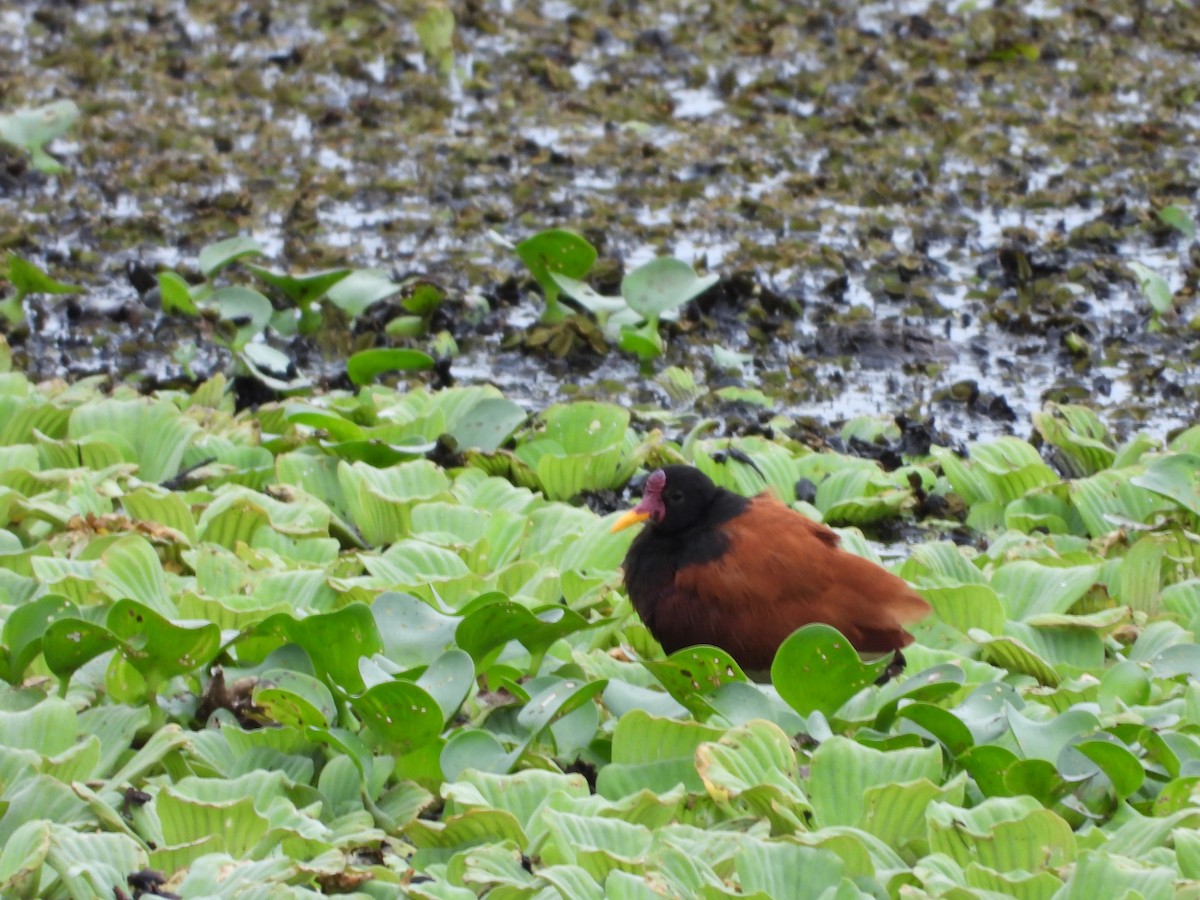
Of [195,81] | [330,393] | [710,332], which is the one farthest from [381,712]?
[195,81]

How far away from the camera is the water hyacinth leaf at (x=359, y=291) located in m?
5.77

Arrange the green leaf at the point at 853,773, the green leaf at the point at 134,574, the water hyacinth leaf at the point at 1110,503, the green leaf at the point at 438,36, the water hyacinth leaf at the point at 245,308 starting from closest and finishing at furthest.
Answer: the green leaf at the point at 853,773 < the green leaf at the point at 134,574 < the water hyacinth leaf at the point at 1110,503 < the water hyacinth leaf at the point at 245,308 < the green leaf at the point at 438,36

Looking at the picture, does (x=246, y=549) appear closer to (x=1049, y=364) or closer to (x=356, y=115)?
Result: (x=1049, y=364)

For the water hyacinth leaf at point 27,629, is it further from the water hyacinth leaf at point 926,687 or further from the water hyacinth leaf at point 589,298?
the water hyacinth leaf at point 589,298

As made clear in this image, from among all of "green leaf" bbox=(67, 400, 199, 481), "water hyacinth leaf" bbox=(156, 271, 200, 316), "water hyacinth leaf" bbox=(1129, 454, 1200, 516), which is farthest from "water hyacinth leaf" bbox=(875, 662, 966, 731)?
"water hyacinth leaf" bbox=(156, 271, 200, 316)

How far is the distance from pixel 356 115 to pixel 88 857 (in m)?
6.50

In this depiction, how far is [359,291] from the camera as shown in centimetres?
580

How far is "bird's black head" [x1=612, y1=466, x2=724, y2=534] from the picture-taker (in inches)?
143

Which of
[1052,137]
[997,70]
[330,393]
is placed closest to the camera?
[330,393]

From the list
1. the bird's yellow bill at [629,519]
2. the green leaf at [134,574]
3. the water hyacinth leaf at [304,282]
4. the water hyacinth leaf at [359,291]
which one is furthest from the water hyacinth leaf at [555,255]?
the green leaf at [134,574]

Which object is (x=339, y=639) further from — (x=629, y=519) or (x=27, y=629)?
(x=629, y=519)

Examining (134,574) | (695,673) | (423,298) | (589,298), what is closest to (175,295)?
(423,298)

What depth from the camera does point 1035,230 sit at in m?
7.27

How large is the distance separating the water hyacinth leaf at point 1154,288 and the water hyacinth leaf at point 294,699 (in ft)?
12.6
